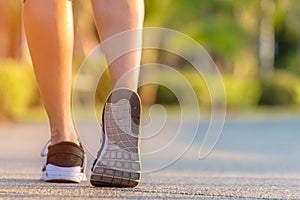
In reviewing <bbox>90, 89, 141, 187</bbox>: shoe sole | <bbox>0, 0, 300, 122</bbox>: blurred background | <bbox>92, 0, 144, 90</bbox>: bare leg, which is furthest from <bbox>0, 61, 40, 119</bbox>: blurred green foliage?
<bbox>90, 89, 141, 187</bbox>: shoe sole

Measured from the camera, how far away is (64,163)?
12.2 feet

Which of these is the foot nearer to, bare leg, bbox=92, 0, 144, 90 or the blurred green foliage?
bare leg, bbox=92, 0, 144, 90

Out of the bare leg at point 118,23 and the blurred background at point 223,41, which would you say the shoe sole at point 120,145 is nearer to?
the bare leg at point 118,23

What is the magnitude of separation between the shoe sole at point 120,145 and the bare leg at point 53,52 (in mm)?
316

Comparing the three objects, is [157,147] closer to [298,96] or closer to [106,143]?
[106,143]

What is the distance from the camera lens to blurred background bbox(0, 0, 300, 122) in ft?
72.3

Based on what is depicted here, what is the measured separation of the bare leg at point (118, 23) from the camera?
3605mm

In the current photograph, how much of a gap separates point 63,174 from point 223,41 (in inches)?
968

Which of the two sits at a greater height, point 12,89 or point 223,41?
point 223,41

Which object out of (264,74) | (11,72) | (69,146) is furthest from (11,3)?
(69,146)

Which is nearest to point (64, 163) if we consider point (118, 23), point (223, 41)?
point (118, 23)

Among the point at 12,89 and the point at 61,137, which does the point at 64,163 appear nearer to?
the point at 61,137

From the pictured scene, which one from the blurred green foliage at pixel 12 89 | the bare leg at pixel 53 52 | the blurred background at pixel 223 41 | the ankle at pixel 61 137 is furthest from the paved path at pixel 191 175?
the blurred background at pixel 223 41

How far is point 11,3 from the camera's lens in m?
20.5
